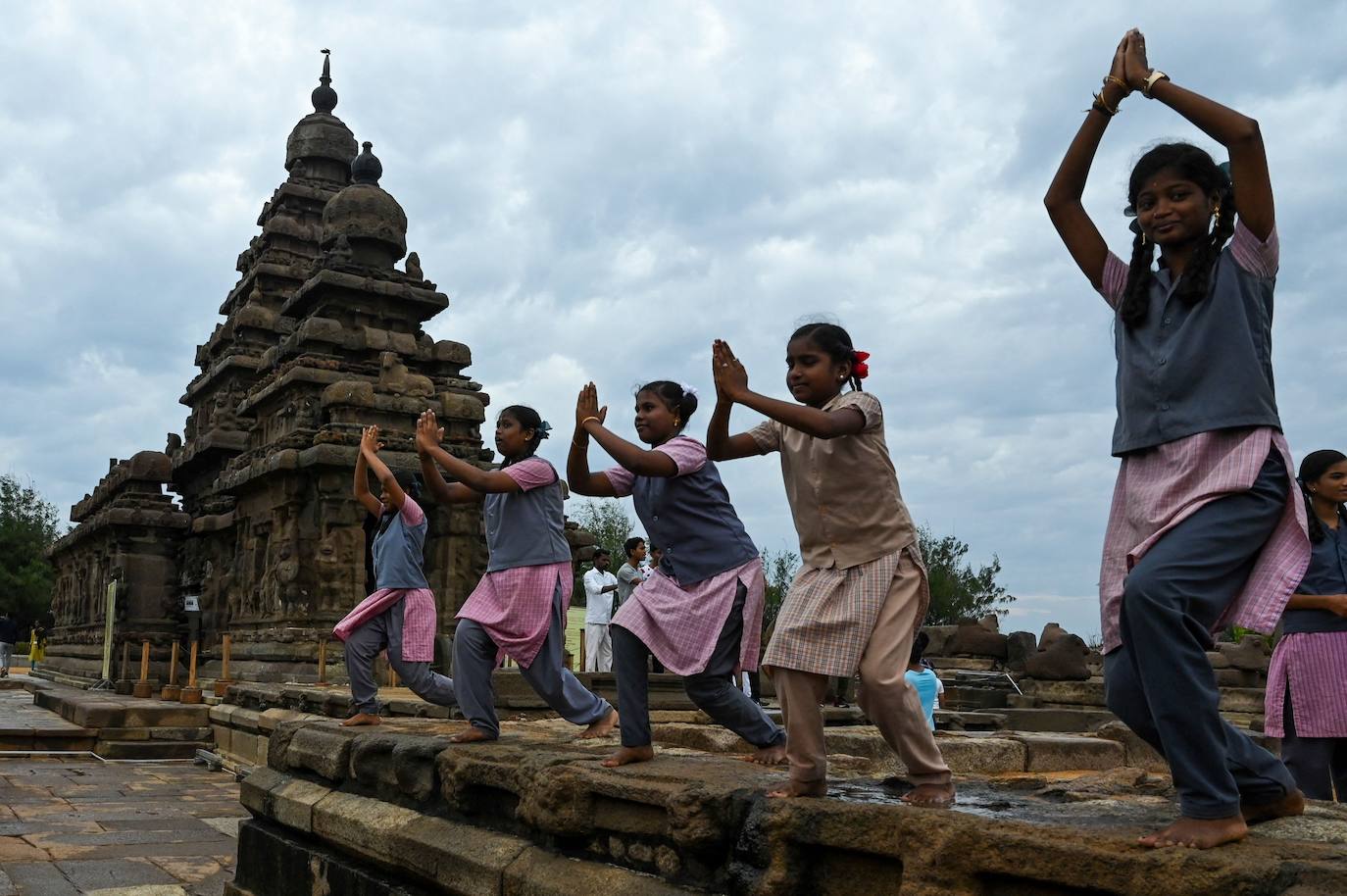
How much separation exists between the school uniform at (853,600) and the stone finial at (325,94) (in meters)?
29.2

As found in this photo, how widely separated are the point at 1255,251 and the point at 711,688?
7.72ft

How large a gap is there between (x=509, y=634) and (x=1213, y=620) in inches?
127

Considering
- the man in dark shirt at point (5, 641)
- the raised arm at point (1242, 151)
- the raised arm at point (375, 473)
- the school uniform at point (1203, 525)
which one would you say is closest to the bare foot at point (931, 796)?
the school uniform at point (1203, 525)

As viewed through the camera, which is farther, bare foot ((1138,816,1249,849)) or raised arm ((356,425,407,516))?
raised arm ((356,425,407,516))

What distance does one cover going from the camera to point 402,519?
7.15m

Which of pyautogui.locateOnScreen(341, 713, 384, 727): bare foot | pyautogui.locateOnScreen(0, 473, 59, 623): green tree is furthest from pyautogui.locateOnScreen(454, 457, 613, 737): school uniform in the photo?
pyautogui.locateOnScreen(0, 473, 59, 623): green tree

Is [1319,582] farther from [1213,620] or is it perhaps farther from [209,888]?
[209,888]

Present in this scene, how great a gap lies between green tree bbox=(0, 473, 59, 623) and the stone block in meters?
51.6

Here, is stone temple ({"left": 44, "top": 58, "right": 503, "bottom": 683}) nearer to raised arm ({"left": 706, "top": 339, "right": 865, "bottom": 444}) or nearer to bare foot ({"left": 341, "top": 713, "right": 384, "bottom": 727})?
bare foot ({"left": 341, "top": 713, "right": 384, "bottom": 727})

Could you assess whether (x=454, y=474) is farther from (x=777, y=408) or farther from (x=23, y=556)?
(x=23, y=556)

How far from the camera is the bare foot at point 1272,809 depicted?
2.75m

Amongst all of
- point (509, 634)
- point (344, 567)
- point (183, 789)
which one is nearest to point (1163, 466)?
point (509, 634)

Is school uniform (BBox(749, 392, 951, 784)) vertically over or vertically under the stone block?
over

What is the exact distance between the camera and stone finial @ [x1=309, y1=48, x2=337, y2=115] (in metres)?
30.3
